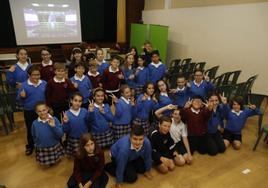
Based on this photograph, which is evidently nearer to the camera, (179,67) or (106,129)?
(106,129)

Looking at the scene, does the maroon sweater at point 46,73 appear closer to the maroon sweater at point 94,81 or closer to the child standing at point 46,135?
the maroon sweater at point 94,81

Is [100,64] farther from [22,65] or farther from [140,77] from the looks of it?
[22,65]

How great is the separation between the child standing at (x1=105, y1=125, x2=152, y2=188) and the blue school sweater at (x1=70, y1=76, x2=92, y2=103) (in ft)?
3.77

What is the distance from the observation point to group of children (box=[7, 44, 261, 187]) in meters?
2.44

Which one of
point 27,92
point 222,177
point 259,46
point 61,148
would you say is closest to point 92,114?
point 61,148

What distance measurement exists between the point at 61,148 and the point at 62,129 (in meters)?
0.29

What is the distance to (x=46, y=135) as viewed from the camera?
2.68m

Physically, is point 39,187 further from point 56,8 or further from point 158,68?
point 56,8

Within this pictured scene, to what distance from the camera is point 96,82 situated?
3.67 meters

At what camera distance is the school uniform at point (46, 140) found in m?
2.66

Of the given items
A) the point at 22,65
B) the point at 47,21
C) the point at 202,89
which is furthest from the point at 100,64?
the point at 47,21

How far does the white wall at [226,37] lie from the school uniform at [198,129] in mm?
2910

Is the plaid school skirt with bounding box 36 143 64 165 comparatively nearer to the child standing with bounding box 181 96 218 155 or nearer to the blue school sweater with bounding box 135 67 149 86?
the child standing with bounding box 181 96 218 155

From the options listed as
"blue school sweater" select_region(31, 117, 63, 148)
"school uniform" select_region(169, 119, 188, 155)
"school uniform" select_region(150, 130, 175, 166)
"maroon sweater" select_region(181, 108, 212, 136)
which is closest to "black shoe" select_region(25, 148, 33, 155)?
"blue school sweater" select_region(31, 117, 63, 148)
